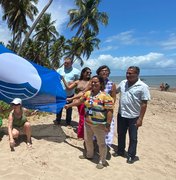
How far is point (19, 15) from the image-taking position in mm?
30688

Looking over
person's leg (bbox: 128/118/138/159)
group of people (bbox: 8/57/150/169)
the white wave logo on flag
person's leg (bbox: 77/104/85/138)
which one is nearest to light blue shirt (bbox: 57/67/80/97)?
group of people (bbox: 8/57/150/169)

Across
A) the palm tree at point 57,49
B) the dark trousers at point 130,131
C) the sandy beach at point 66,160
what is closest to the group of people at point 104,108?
the dark trousers at point 130,131

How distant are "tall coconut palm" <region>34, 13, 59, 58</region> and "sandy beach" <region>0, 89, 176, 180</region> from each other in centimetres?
3415

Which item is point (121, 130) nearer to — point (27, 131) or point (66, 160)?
point (66, 160)

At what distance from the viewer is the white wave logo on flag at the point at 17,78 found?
6395 mm

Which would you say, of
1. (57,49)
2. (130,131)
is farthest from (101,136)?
(57,49)

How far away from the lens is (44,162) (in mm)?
5555

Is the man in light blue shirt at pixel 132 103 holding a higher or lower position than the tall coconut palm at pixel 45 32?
lower

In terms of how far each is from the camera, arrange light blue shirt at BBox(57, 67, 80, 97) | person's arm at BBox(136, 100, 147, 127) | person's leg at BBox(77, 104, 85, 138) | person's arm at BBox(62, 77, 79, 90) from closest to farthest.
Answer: person's arm at BBox(136, 100, 147, 127)
person's leg at BBox(77, 104, 85, 138)
person's arm at BBox(62, 77, 79, 90)
light blue shirt at BBox(57, 67, 80, 97)

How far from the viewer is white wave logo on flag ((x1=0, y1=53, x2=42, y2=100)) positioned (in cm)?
639

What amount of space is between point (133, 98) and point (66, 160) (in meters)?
1.78

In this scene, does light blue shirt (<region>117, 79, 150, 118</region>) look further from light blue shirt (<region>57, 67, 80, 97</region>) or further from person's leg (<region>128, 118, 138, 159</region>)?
light blue shirt (<region>57, 67, 80, 97</region>)

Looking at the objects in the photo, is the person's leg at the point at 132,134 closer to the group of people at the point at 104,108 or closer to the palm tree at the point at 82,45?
the group of people at the point at 104,108

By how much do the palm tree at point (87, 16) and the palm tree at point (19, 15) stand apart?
4.67m
